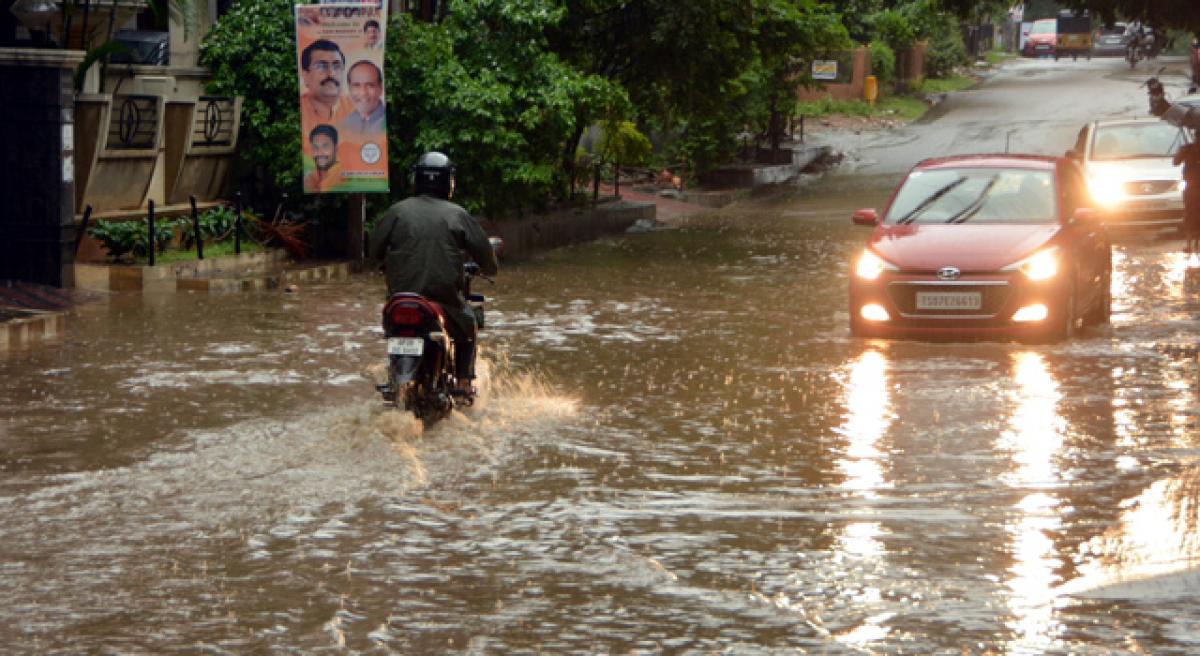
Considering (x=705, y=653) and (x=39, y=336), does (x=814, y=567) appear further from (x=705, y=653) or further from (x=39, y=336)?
(x=39, y=336)

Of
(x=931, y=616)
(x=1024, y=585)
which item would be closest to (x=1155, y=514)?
(x=1024, y=585)

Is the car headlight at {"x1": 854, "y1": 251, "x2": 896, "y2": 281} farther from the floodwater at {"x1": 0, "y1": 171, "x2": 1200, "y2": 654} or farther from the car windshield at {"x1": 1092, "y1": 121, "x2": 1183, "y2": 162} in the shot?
the car windshield at {"x1": 1092, "y1": 121, "x2": 1183, "y2": 162}

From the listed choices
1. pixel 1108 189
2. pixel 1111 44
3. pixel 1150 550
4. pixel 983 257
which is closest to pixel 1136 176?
pixel 1108 189

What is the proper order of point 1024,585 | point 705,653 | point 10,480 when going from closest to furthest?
point 705,653, point 1024,585, point 10,480

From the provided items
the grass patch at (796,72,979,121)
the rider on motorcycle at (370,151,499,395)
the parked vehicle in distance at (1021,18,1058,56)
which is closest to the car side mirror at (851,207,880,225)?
the rider on motorcycle at (370,151,499,395)

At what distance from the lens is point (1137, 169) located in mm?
25516

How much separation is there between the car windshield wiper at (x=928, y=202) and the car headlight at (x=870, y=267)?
0.80m

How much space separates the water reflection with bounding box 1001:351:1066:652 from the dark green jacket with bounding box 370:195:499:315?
130 inches

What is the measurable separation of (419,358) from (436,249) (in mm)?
733

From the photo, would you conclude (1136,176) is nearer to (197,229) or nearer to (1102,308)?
(1102,308)

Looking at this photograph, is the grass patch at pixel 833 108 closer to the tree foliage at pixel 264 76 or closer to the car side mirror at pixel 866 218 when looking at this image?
the tree foliage at pixel 264 76

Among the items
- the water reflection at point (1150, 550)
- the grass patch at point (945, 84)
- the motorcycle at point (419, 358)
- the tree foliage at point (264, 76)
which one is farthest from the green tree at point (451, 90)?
the grass patch at point (945, 84)

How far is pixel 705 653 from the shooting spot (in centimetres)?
631

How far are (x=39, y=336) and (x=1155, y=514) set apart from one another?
33.8 ft
